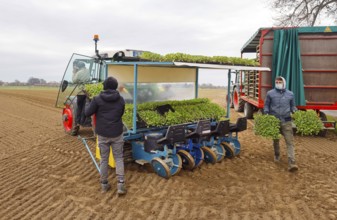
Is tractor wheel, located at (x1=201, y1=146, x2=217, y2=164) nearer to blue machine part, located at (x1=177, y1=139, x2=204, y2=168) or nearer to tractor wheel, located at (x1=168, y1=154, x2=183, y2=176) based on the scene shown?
blue machine part, located at (x1=177, y1=139, x2=204, y2=168)

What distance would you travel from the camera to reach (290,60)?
365 inches

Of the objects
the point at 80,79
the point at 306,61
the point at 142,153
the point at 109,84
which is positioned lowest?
the point at 142,153

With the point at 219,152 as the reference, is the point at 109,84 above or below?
above

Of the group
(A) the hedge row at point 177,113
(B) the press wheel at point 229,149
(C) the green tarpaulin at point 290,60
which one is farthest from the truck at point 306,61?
(B) the press wheel at point 229,149

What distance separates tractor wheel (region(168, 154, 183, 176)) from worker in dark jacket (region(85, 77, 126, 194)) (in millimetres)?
1023

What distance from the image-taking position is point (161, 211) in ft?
14.4

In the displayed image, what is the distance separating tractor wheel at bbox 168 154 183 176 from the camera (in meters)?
5.67

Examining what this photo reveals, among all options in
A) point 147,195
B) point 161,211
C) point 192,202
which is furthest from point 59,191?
point 192,202

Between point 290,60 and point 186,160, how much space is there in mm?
5123

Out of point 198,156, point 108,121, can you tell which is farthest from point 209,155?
point 108,121

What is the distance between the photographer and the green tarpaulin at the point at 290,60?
923 centimetres

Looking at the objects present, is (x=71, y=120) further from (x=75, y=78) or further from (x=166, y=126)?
(x=166, y=126)

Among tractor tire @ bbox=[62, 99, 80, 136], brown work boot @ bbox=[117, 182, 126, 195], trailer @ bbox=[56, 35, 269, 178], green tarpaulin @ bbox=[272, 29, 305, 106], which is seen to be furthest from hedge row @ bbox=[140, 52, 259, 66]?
tractor tire @ bbox=[62, 99, 80, 136]

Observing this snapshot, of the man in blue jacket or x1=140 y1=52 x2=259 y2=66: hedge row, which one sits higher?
x1=140 y1=52 x2=259 y2=66: hedge row
